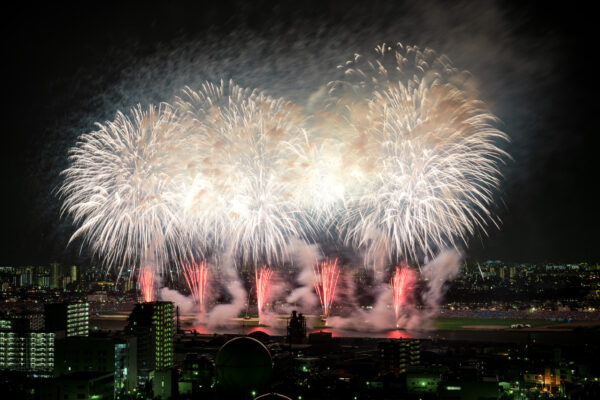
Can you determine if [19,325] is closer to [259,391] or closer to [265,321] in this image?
[265,321]

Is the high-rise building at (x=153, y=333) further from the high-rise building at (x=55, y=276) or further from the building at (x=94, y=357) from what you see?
the high-rise building at (x=55, y=276)

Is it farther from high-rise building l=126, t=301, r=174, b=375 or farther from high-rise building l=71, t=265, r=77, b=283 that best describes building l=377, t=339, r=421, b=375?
high-rise building l=71, t=265, r=77, b=283

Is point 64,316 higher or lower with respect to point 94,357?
higher

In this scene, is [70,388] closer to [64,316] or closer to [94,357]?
[94,357]

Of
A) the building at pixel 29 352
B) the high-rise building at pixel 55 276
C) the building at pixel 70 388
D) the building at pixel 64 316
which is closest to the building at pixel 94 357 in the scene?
the building at pixel 70 388

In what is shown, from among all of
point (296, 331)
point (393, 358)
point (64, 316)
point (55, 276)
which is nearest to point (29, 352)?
point (64, 316)

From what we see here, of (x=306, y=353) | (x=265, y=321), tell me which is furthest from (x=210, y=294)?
(x=306, y=353)
